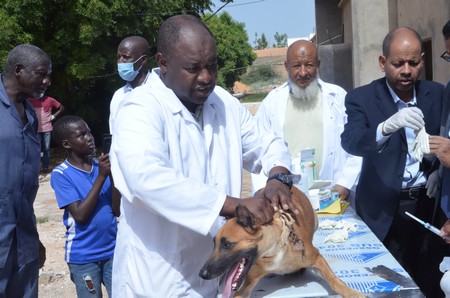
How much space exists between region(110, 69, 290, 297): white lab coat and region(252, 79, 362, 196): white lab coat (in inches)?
68.4

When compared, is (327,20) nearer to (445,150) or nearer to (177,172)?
(445,150)

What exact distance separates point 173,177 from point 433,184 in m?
1.81

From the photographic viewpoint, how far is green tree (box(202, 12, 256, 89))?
41250 mm

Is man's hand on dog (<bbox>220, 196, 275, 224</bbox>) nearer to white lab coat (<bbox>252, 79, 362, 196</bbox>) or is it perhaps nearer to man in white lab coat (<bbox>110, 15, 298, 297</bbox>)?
man in white lab coat (<bbox>110, 15, 298, 297</bbox>)

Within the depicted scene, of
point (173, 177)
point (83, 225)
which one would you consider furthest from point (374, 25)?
point (173, 177)

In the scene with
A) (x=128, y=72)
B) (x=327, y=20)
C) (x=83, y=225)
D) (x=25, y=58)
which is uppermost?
(x=327, y=20)

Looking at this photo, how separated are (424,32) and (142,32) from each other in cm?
859

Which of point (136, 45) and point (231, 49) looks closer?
point (136, 45)

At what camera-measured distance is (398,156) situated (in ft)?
10.6

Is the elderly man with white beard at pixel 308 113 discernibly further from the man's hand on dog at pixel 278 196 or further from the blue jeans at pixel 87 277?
the man's hand on dog at pixel 278 196

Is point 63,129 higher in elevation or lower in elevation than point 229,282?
higher

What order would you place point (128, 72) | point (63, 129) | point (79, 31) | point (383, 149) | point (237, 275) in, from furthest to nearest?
point (79, 31), point (128, 72), point (63, 129), point (383, 149), point (237, 275)

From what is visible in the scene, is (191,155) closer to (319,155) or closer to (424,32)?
(319,155)

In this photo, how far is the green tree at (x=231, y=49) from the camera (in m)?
41.2
